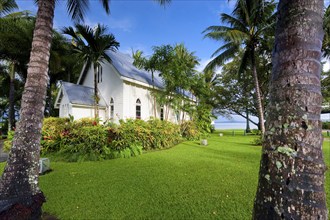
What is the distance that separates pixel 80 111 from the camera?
12.4m

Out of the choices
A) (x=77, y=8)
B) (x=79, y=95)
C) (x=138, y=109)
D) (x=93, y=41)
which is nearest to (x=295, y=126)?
(x=77, y=8)

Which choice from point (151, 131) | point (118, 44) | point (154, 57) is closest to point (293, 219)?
point (151, 131)

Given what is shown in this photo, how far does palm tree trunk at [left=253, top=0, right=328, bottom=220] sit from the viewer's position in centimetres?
124

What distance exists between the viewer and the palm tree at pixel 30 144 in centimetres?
261

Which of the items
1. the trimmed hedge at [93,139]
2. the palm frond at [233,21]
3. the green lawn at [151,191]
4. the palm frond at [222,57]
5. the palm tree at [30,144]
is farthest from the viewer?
the palm frond at [222,57]

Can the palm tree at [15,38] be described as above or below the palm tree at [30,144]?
above

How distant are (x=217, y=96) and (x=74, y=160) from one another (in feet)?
65.7

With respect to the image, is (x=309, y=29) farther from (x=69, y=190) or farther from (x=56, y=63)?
(x=56, y=63)

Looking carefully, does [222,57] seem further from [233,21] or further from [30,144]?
[30,144]

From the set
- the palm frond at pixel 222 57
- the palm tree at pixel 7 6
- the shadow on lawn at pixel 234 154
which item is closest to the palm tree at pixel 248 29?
the palm frond at pixel 222 57

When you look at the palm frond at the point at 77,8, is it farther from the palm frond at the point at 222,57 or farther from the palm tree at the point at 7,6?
the palm tree at the point at 7,6

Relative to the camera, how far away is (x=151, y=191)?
13.1ft

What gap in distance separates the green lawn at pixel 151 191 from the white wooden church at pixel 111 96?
22.5 feet

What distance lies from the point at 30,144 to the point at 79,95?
11.0 m
